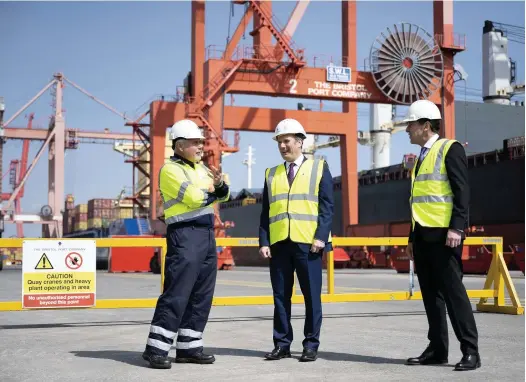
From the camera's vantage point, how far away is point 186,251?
5.49 m

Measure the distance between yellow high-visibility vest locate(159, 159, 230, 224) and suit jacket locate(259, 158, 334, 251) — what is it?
1.50 feet

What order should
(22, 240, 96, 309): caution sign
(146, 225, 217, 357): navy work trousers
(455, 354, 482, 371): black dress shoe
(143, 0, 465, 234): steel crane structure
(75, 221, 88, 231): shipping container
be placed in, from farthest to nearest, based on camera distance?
(75, 221, 88, 231): shipping container < (143, 0, 465, 234): steel crane structure < (22, 240, 96, 309): caution sign < (146, 225, 217, 357): navy work trousers < (455, 354, 482, 371): black dress shoe

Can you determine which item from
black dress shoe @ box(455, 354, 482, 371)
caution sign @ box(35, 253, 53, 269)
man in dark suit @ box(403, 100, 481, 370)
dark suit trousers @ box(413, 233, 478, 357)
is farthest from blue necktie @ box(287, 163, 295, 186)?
caution sign @ box(35, 253, 53, 269)

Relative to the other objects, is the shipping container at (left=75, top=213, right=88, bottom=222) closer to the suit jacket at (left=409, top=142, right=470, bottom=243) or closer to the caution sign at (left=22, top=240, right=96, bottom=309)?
the caution sign at (left=22, top=240, right=96, bottom=309)

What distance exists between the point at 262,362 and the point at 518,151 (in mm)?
34454

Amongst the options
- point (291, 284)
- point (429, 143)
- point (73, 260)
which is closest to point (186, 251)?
point (291, 284)

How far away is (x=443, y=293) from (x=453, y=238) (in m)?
0.47

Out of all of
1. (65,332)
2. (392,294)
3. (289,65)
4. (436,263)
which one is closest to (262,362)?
(436,263)

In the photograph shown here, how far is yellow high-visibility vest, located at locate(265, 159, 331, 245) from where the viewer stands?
5.75 m

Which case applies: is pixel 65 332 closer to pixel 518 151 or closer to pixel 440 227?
pixel 440 227

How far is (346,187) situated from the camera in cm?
4062

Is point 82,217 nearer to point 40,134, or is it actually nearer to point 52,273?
point 40,134

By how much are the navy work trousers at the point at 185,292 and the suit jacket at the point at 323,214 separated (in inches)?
18.8

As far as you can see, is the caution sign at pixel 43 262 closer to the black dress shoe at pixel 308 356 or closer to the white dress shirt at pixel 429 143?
the black dress shoe at pixel 308 356
